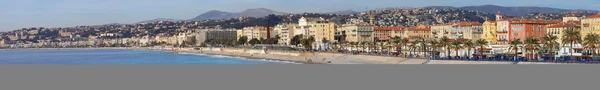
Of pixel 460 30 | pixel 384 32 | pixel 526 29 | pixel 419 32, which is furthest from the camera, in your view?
pixel 384 32

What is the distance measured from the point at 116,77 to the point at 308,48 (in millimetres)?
31208

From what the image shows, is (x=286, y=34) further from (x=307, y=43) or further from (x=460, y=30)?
(x=460, y=30)

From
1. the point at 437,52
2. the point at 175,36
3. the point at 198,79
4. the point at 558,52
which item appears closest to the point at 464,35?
the point at 437,52

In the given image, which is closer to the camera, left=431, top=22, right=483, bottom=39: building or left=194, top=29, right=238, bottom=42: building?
left=431, top=22, right=483, bottom=39: building

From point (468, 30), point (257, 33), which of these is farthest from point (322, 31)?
point (257, 33)

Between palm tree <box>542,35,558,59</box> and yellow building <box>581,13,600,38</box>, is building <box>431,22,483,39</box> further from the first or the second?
palm tree <box>542,35,558,59</box>

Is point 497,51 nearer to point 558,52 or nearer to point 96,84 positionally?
point 558,52

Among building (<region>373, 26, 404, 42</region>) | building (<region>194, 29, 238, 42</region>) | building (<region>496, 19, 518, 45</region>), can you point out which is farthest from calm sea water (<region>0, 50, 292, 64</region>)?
building (<region>194, 29, 238, 42</region>)

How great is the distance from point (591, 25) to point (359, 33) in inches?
976

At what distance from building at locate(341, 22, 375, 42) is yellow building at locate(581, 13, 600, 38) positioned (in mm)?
23818

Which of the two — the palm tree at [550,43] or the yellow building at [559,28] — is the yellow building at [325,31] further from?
the palm tree at [550,43]

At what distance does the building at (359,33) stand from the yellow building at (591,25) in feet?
78.1

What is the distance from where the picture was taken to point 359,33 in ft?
190

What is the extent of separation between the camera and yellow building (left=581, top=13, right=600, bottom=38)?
34.1 metres
